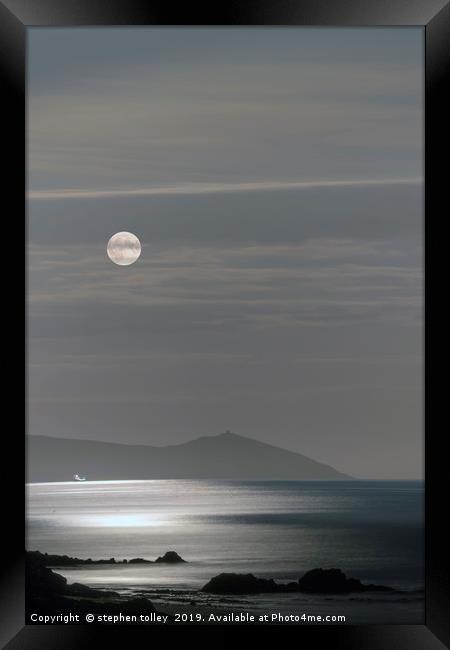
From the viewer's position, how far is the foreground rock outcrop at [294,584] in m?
3.46

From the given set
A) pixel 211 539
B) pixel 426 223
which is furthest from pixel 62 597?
pixel 426 223

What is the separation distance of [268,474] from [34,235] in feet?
6.84

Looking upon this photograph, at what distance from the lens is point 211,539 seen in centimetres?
384

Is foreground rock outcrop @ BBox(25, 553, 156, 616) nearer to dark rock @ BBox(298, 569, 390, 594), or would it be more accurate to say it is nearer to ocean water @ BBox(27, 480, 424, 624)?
ocean water @ BBox(27, 480, 424, 624)

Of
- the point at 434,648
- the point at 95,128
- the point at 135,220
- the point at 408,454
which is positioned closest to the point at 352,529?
the point at 408,454

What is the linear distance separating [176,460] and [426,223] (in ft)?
5.57

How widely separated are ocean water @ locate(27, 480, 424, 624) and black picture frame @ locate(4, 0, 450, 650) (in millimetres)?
295

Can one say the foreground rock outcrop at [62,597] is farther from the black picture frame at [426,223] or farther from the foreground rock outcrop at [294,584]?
the foreground rock outcrop at [294,584]

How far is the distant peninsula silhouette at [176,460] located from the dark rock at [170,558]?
0.32 meters

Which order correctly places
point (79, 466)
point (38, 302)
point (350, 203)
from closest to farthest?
point (38, 302), point (350, 203), point (79, 466)

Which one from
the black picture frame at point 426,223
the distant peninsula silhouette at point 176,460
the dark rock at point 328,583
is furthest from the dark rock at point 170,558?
the black picture frame at point 426,223

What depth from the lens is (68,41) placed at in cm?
325

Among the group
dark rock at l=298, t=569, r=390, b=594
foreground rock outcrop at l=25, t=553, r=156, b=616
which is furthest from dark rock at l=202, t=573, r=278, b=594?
foreground rock outcrop at l=25, t=553, r=156, b=616

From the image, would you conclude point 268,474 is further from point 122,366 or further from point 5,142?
point 5,142
